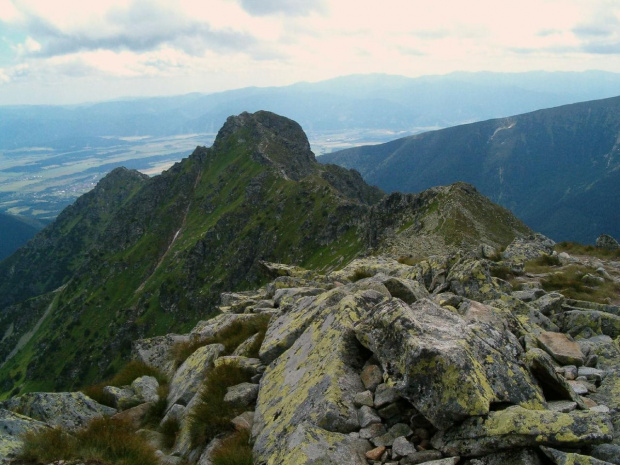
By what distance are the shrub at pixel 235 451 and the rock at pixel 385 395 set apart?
10.8 feet

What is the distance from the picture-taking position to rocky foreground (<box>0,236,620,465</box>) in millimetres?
7660

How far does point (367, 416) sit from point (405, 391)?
1.14 metres

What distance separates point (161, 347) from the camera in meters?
24.2

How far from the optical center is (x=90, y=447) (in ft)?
31.4

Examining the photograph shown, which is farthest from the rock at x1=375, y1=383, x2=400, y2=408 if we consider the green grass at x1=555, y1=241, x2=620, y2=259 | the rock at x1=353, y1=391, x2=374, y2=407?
the green grass at x1=555, y1=241, x2=620, y2=259

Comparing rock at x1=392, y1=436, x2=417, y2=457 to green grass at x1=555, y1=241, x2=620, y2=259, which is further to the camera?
green grass at x1=555, y1=241, x2=620, y2=259

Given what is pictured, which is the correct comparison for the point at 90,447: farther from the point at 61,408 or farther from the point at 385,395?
the point at 385,395

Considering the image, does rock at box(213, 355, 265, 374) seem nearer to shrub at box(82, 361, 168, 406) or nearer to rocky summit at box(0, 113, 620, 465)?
rocky summit at box(0, 113, 620, 465)

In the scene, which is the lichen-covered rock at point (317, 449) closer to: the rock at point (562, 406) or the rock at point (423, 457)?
the rock at point (423, 457)

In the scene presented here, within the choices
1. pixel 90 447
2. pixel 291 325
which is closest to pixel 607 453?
pixel 291 325

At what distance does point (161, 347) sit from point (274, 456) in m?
17.5

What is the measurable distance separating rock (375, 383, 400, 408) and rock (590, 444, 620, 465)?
12.1 ft

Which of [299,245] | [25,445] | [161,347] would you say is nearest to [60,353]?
[299,245]

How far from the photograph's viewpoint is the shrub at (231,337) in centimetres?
1722
